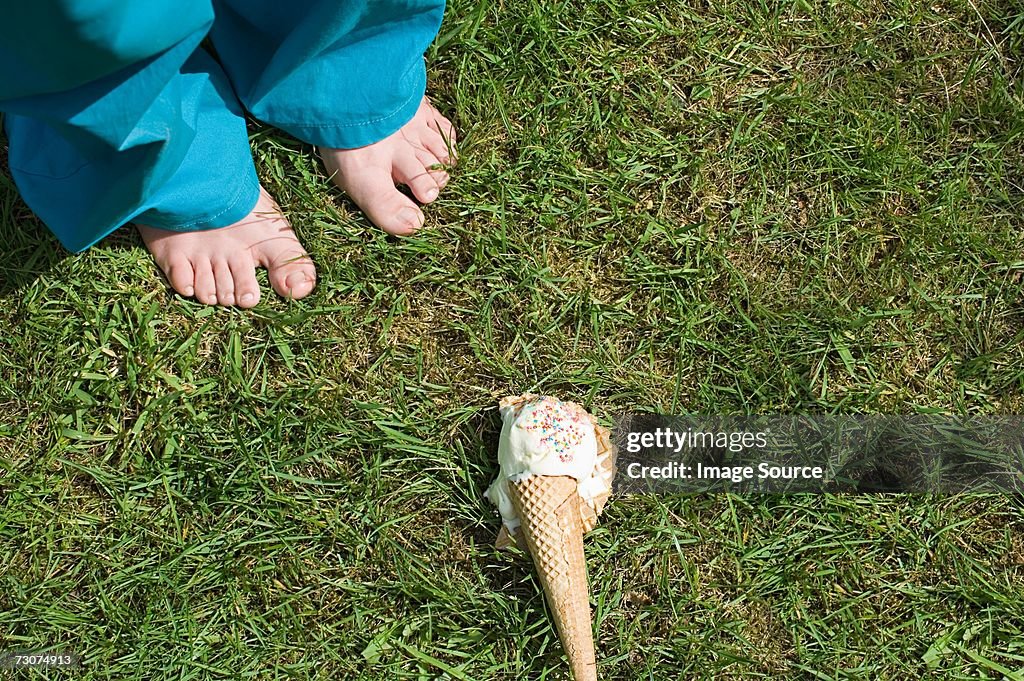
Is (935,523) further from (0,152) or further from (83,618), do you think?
(0,152)

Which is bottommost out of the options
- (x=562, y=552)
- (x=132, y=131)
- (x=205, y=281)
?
(x=562, y=552)

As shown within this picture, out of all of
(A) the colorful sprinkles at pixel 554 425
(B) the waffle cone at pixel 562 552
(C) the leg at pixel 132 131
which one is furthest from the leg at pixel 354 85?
(B) the waffle cone at pixel 562 552

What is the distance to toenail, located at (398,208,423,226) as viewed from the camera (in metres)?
2.23

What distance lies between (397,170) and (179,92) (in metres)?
0.67

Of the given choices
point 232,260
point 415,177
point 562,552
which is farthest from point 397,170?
point 562,552

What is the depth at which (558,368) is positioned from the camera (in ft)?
7.28

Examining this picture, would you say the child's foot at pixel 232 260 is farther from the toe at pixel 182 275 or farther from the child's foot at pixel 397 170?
the child's foot at pixel 397 170

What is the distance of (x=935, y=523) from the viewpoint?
221cm

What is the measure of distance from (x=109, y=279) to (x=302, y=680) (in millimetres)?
1177

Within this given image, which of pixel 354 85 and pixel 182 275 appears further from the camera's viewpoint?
pixel 182 275

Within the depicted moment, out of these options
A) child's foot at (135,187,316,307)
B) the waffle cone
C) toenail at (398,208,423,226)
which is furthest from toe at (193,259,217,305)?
the waffle cone

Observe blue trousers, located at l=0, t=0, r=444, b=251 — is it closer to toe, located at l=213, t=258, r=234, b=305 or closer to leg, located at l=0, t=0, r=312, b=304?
leg, located at l=0, t=0, r=312, b=304

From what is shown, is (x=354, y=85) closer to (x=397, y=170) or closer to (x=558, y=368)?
(x=397, y=170)

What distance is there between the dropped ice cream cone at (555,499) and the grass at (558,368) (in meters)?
0.09
